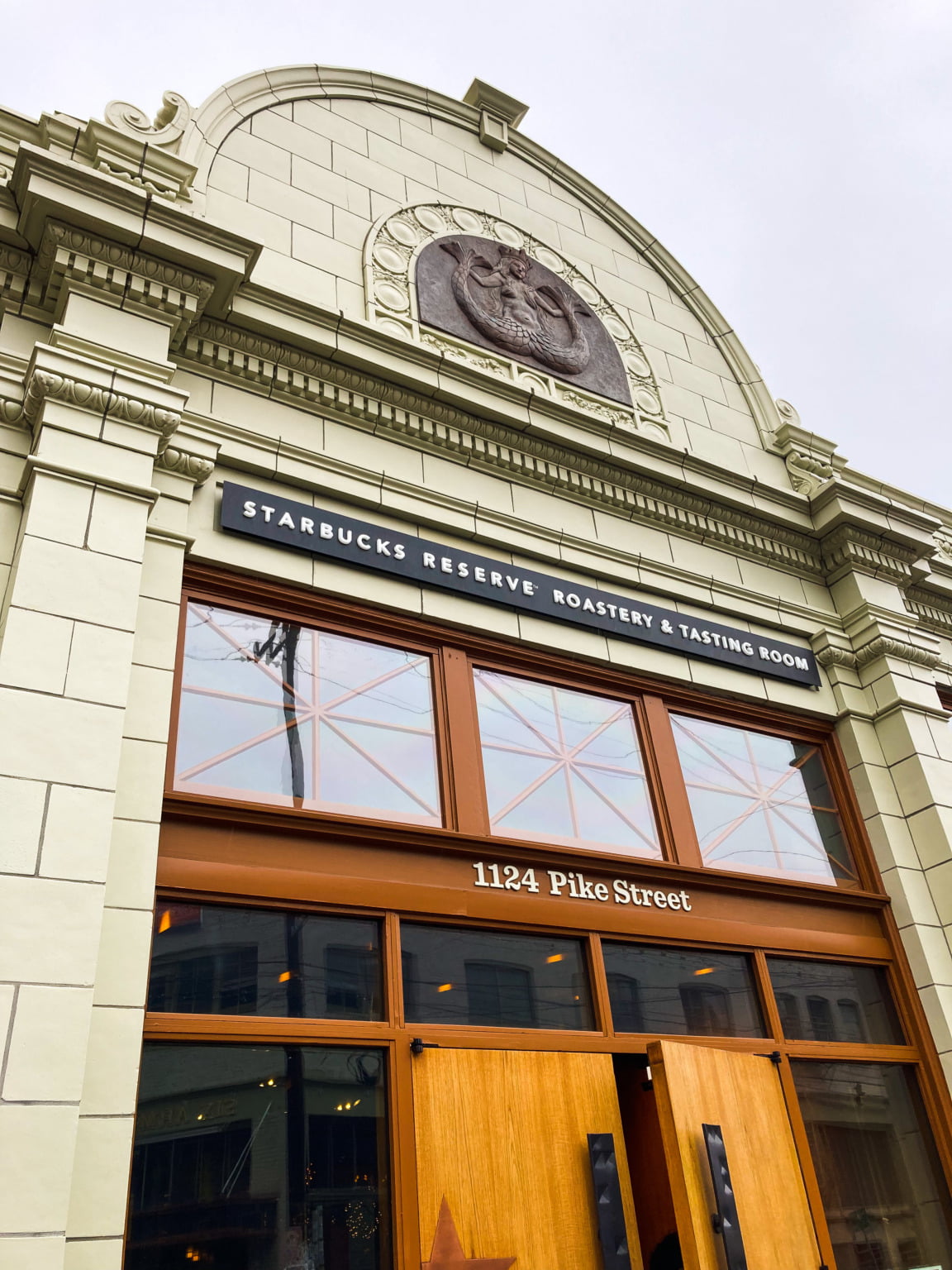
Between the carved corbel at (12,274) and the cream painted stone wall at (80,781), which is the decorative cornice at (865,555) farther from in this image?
the carved corbel at (12,274)

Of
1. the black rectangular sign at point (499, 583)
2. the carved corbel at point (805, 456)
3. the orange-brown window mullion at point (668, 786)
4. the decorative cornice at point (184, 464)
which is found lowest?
the orange-brown window mullion at point (668, 786)

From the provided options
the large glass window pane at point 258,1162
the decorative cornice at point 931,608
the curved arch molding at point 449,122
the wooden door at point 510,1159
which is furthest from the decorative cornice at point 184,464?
the decorative cornice at point 931,608

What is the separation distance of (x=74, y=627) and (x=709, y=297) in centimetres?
928

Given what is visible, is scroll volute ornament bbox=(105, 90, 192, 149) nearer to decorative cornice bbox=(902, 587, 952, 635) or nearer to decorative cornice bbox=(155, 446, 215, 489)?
decorative cornice bbox=(155, 446, 215, 489)

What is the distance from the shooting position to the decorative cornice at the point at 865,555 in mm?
10273

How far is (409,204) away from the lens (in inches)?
387

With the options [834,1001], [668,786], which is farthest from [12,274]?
[834,1001]

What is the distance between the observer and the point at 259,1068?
5.23 meters

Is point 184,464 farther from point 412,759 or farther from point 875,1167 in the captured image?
point 875,1167

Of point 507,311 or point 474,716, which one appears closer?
point 474,716

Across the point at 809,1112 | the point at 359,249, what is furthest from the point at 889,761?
the point at 359,249

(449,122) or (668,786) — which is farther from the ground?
(449,122)

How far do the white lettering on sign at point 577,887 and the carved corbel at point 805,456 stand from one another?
5223mm

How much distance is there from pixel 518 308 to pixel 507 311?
0.19 m
